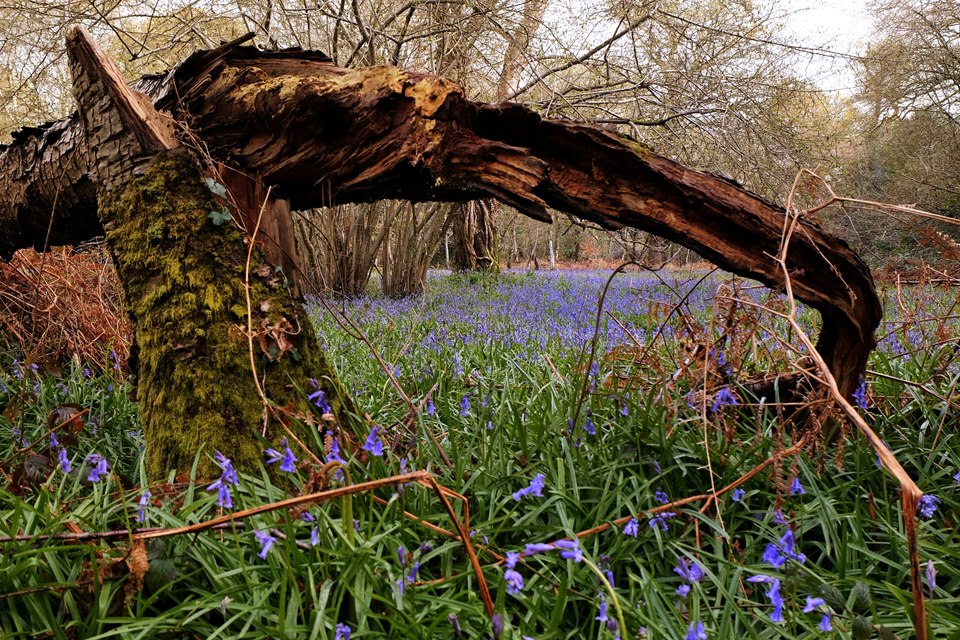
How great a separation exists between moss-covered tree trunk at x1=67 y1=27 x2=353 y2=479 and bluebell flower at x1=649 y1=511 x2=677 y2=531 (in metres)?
1.21

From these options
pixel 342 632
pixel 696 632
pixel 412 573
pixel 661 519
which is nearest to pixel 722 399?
pixel 661 519

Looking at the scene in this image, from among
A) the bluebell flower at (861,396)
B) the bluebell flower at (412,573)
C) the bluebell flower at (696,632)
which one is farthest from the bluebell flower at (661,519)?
the bluebell flower at (861,396)

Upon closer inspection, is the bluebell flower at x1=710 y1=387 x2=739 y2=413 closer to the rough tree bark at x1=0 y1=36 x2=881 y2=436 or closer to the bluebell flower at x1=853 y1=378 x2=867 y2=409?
the rough tree bark at x1=0 y1=36 x2=881 y2=436

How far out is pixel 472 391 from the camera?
3.18 meters

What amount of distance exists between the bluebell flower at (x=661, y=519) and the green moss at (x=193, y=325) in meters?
1.23

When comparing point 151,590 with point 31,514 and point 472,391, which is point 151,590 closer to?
point 31,514


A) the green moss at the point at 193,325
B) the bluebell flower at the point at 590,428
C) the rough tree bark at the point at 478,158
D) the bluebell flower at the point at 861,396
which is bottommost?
the bluebell flower at the point at 590,428

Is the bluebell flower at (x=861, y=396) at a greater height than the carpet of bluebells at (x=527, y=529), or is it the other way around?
the bluebell flower at (x=861, y=396)

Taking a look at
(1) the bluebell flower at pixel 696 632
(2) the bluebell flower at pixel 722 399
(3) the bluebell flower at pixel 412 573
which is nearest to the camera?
(1) the bluebell flower at pixel 696 632

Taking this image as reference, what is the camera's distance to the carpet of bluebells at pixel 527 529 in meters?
1.39

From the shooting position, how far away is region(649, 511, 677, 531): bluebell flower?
5.58ft

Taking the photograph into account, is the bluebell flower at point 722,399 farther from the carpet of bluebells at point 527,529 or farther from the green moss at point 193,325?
the green moss at point 193,325

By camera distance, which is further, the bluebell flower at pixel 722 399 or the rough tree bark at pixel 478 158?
the rough tree bark at pixel 478 158

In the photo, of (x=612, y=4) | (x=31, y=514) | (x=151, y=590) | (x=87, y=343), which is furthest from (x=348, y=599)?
(x=612, y=4)
